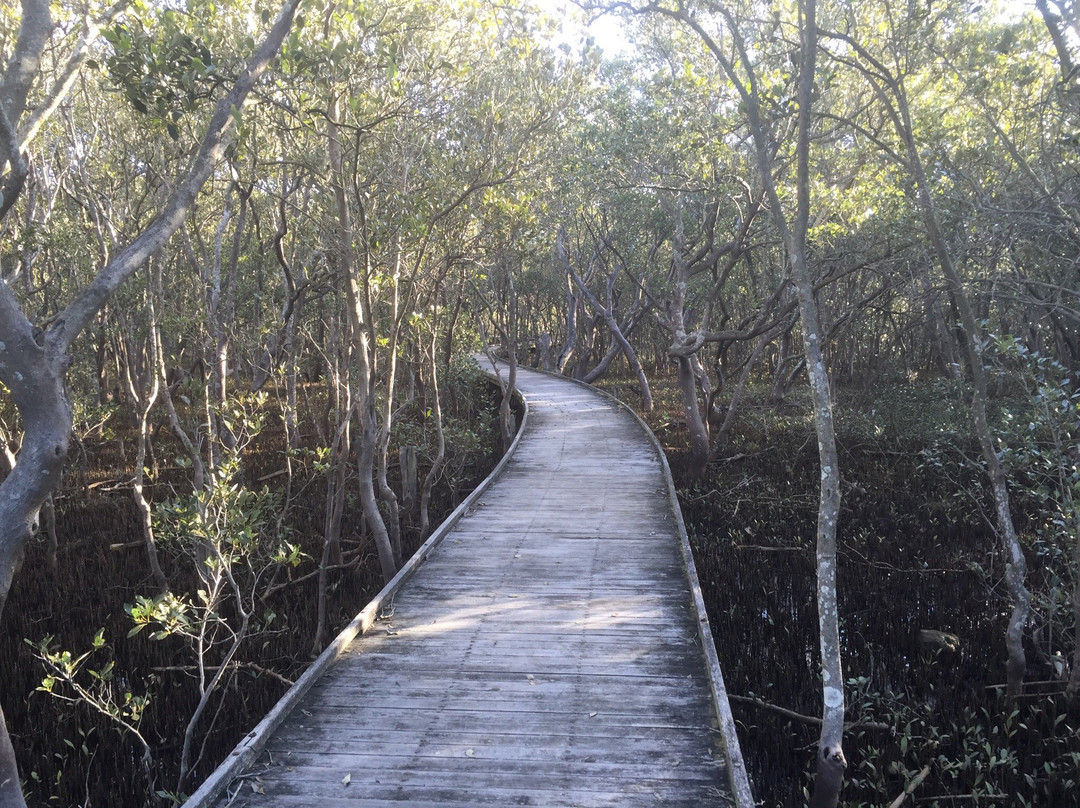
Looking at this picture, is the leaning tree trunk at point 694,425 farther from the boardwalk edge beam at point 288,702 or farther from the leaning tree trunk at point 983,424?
the leaning tree trunk at point 983,424

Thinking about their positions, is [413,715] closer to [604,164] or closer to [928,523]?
[928,523]

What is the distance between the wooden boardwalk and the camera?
3.25 metres

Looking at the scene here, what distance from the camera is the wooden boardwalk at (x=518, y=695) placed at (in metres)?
3.25

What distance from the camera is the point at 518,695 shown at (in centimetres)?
400

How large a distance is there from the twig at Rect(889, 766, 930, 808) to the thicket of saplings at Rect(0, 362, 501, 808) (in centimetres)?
340

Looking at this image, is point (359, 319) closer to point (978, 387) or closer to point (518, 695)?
point (518, 695)

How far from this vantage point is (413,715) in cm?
382

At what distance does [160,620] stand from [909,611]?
17.9ft

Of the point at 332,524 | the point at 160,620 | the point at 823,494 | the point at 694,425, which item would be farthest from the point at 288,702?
the point at 694,425

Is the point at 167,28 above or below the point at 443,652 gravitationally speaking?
above

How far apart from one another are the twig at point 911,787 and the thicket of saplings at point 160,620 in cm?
340

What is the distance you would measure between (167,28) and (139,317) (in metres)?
6.63

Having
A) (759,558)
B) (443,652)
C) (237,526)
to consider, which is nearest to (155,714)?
(237,526)

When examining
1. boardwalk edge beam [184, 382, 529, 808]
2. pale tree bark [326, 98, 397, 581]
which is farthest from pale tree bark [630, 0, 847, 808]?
pale tree bark [326, 98, 397, 581]
